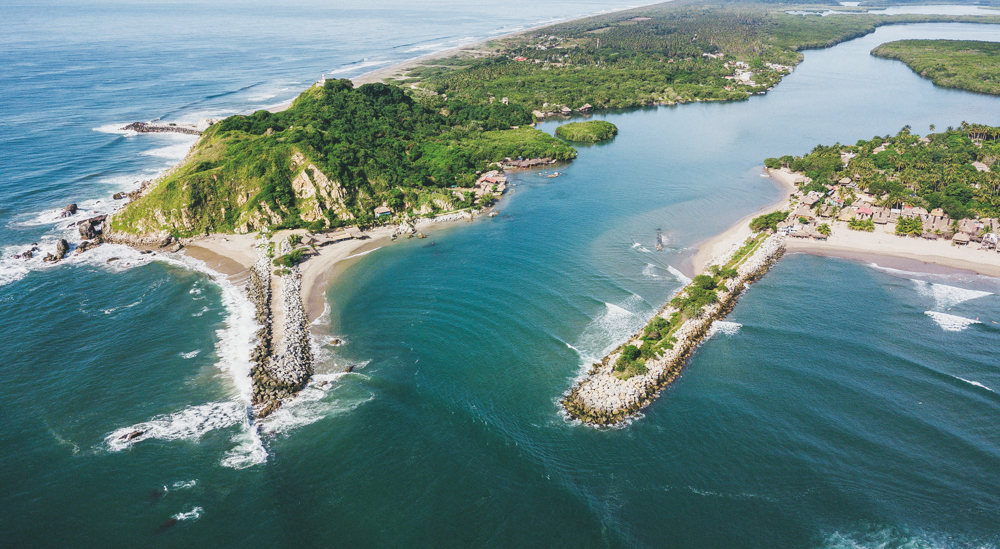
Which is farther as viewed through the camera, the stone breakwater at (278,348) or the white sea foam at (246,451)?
the stone breakwater at (278,348)

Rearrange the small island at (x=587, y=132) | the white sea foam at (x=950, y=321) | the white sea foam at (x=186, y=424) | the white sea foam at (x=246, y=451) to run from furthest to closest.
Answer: the small island at (x=587, y=132), the white sea foam at (x=950, y=321), the white sea foam at (x=186, y=424), the white sea foam at (x=246, y=451)

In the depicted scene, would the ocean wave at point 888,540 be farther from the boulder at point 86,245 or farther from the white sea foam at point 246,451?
the boulder at point 86,245

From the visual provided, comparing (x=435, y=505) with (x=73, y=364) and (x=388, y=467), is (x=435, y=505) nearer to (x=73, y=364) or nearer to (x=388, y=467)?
(x=388, y=467)

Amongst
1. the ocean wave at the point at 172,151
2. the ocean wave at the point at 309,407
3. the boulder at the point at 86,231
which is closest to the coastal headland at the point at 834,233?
the ocean wave at the point at 309,407

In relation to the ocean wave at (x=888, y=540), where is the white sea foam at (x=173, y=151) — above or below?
above

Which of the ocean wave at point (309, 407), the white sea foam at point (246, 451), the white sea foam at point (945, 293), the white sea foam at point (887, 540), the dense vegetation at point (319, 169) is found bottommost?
the white sea foam at point (887, 540)

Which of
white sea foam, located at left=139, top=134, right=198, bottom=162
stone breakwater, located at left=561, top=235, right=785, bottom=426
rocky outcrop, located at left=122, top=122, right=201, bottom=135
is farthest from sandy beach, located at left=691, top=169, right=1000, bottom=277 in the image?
rocky outcrop, located at left=122, top=122, right=201, bottom=135

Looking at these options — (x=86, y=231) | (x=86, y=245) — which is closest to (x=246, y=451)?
(x=86, y=245)

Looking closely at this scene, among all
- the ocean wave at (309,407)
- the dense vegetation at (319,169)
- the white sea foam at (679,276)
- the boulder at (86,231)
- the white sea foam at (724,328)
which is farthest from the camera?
the dense vegetation at (319,169)
